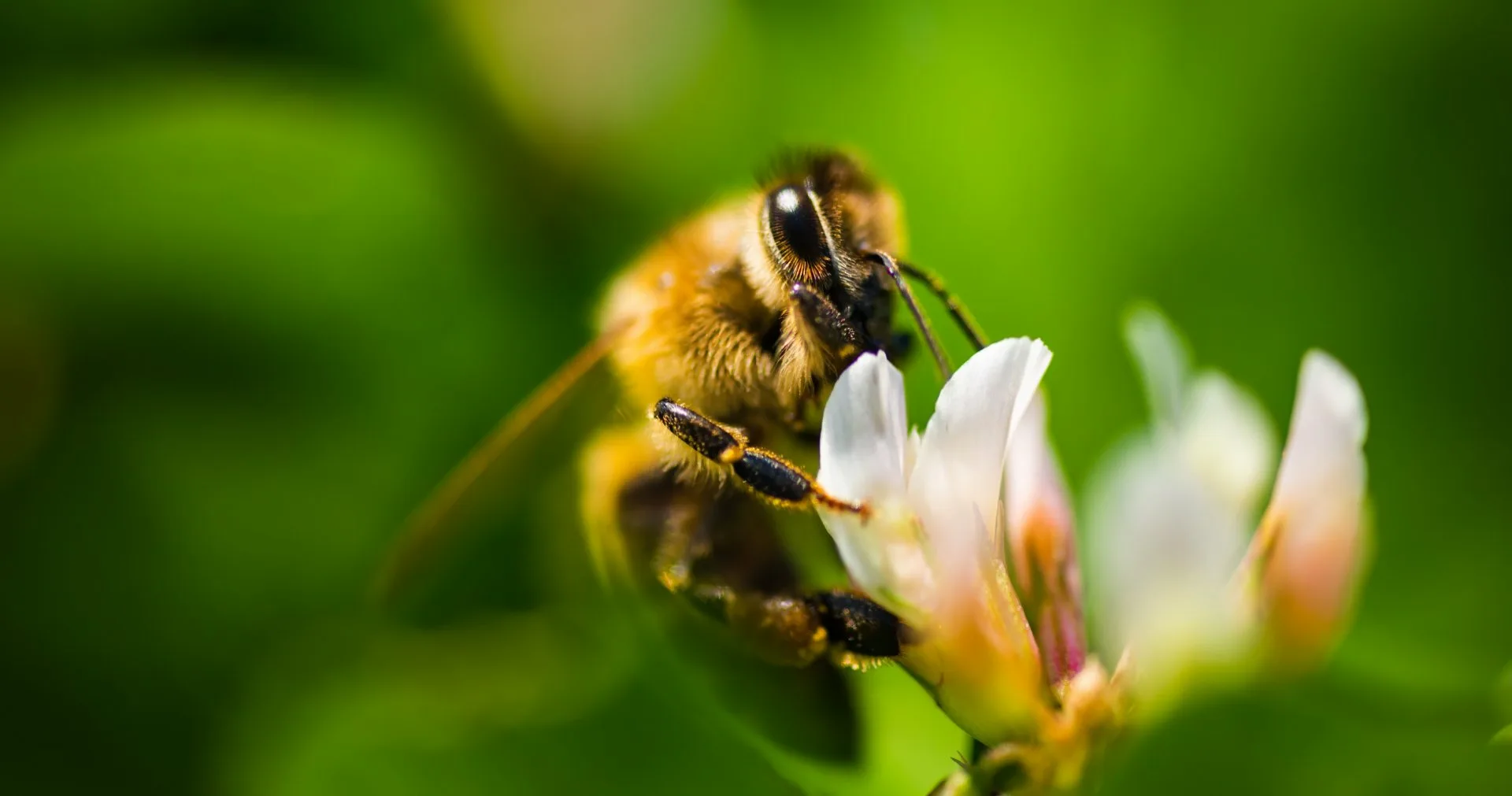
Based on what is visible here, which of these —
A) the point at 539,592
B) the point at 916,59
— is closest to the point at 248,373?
the point at 539,592

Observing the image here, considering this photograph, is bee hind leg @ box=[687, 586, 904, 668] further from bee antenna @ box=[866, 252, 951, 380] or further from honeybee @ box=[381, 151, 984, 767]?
bee antenna @ box=[866, 252, 951, 380]

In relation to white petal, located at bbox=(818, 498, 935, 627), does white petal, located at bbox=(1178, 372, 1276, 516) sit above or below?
above

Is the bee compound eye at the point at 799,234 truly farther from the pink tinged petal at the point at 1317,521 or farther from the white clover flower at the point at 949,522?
the pink tinged petal at the point at 1317,521

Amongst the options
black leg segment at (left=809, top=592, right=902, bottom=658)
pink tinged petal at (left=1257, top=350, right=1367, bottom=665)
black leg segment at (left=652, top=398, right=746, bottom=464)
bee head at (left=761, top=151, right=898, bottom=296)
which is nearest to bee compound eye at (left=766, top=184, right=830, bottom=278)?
bee head at (left=761, top=151, right=898, bottom=296)

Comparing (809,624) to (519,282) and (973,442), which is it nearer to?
(973,442)

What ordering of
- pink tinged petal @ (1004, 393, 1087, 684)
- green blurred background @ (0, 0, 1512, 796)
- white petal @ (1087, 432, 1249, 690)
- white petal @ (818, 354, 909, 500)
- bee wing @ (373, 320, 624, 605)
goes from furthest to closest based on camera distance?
1. green blurred background @ (0, 0, 1512, 796)
2. bee wing @ (373, 320, 624, 605)
3. pink tinged petal @ (1004, 393, 1087, 684)
4. white petal @ (818, 354, 909, 500)
5. white petal @ (1087, 432, 1249, 690)

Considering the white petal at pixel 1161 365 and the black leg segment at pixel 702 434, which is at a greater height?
the white petal at pixel 1161 365

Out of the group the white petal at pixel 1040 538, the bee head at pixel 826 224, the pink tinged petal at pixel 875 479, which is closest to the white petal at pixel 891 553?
the pink tinged petal at pixel 875 479
